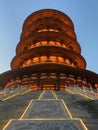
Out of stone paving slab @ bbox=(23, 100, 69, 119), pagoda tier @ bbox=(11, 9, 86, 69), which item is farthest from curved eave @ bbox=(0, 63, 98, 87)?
stone paving slab @ bbox=(23, 100, 69, 119)

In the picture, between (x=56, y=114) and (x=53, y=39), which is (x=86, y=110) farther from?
(x=53, y=39)

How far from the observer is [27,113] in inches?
273

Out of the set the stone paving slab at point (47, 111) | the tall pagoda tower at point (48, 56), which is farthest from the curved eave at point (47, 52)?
the stone paving slab at point (47, 111)

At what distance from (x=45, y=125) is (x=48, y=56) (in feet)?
76.4

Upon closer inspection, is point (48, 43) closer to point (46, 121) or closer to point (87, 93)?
point (87, 93)

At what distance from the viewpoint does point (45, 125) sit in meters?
5.50

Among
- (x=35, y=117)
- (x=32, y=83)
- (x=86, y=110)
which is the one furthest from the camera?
(x=32, y=83)

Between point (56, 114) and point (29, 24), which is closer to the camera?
point (56, 114)

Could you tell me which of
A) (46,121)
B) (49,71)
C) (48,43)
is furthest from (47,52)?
(46,121)

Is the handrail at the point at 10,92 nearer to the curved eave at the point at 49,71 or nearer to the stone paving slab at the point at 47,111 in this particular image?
the stone paving slab at the point at 47,111

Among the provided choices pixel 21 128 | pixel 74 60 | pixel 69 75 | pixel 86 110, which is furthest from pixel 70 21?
Result: pixel 21 128

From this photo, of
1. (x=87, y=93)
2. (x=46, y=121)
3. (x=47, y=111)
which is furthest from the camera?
(x=87, y=93)

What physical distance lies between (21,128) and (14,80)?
20.0 m

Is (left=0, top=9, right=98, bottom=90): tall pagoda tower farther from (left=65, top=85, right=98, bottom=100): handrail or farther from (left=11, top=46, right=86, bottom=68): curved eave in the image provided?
(left=65, top=85, right=98, bottom=100): handrail
